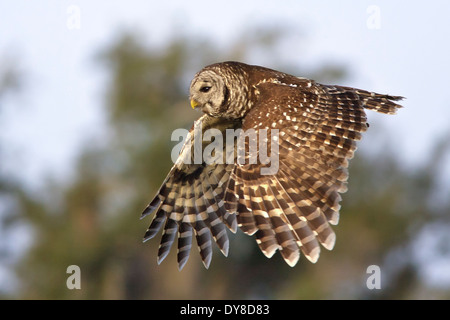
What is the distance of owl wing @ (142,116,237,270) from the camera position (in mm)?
12352

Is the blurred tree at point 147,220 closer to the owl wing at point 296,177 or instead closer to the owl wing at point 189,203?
the owl wing at point 189,203

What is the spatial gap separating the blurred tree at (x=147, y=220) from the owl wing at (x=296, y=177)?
28.6 metres

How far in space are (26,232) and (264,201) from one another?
3633 cm

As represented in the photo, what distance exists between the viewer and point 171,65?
47.7m

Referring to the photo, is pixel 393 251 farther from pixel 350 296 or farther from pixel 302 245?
pixel 302 245

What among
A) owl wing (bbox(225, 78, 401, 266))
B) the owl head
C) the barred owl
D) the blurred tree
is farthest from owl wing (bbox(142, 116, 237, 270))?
the blurred tree

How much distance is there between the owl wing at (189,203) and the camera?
40.5ft

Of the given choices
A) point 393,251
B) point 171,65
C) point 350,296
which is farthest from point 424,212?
point 171,65

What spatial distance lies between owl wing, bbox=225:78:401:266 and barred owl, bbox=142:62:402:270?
0.01 meters

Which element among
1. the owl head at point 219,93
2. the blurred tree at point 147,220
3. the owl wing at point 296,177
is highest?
the blurred tree at point 147,220

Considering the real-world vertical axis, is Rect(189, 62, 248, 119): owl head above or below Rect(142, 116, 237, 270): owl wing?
above

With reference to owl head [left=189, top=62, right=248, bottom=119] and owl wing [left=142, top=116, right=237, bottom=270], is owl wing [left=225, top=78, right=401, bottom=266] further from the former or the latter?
owl wing [left=142, top=116, right=237, bottom=270]

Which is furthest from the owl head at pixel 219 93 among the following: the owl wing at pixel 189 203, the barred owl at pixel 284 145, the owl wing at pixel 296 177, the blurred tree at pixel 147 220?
the blurred tree at pixel 147 220

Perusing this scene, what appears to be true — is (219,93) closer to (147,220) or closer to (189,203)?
(189,203)
